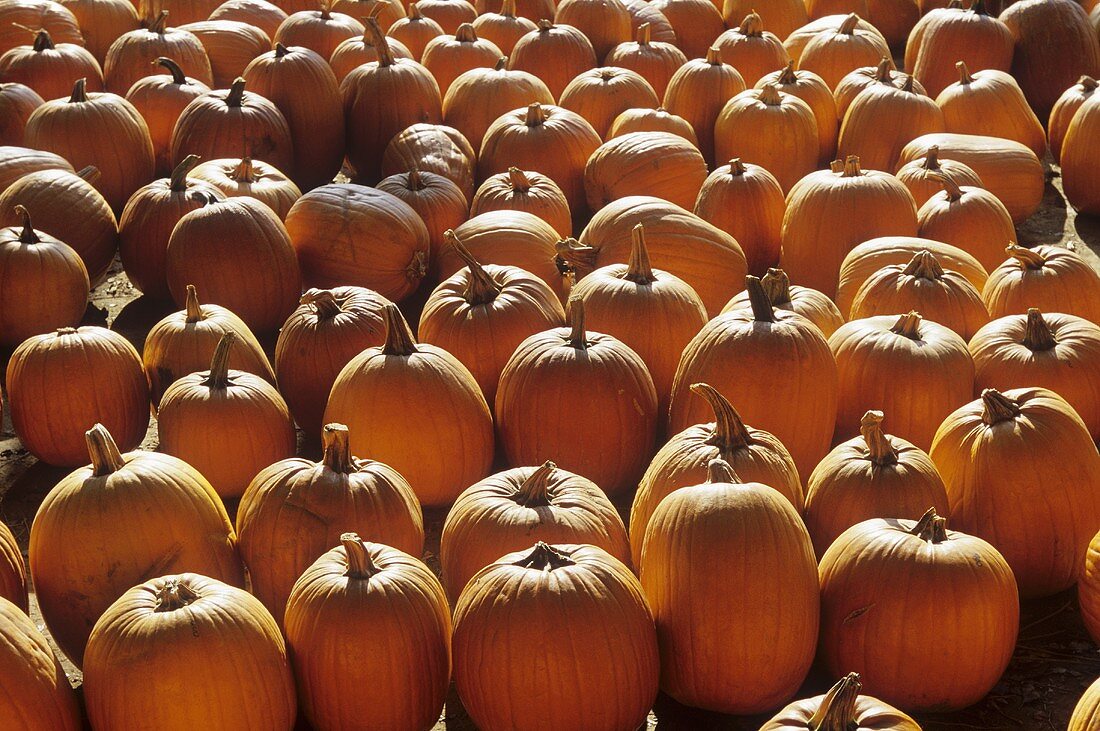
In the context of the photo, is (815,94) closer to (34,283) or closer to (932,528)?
(932,528)

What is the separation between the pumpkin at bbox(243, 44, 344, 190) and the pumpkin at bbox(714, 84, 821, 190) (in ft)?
7.25

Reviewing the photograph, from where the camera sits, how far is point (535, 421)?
413 centimetres

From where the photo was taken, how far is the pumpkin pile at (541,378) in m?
3.00

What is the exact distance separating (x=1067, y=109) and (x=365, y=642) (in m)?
5.67

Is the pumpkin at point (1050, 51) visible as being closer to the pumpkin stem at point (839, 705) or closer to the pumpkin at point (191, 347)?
the pumpkin at point (191, 347)

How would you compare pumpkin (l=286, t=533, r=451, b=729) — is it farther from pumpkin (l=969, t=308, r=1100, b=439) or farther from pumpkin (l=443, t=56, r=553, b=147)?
pumpkin (l=443, t=56, r=553, b=147)

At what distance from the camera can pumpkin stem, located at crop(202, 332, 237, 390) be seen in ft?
13.3

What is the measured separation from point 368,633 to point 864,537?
1.35m

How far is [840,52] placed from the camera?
7.50 metres

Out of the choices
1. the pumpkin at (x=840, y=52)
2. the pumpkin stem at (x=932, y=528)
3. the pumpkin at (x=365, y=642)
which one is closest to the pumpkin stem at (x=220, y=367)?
the pumpkin at (x=365, y=642)

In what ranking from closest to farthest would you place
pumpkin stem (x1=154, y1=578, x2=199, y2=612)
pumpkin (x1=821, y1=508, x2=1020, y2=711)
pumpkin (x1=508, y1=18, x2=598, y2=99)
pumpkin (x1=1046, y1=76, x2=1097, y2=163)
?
pumpkin stem (x1=154, y1=578, x2=199, y2=612)
pumpkin (x1=821, y1=508, x2=1020, y2=711)
pumpkin (x1=1046, y1=76, x2=1097, y2=163)
pumpkin (x1=508, y1=18, x2=598, y2=99)

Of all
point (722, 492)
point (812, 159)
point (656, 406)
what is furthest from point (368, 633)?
point (812, 159)

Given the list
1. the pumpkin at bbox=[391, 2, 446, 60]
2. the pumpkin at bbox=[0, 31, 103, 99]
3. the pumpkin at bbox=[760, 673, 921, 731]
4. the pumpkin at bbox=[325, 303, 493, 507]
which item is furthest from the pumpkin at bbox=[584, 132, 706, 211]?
the pumpkin at bbox=[760, 673, 921, 731]

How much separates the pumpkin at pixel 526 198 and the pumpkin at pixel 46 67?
2.95 meters
